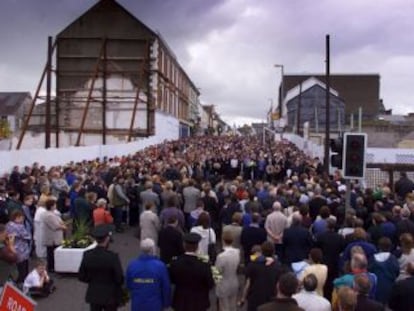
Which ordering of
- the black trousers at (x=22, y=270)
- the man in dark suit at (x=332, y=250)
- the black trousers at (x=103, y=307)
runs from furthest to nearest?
the black trousers at (x=22, y=270), the man in dark suit at (x=332, y=250), the black trousers at (x=103, y=307)

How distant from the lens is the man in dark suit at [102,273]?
737 centimetres

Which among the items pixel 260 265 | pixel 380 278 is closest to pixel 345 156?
pixel 380 278

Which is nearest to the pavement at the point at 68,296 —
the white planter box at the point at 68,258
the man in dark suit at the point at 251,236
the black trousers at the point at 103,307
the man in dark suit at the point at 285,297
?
the white planter box at the point at 68,258

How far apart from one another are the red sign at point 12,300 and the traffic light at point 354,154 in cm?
905

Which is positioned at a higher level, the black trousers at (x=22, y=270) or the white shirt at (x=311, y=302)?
the white shirt at (x=311, y=302)

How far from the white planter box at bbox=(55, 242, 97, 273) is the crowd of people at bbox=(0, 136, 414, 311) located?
0.22m

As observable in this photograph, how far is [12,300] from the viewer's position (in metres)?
4.93

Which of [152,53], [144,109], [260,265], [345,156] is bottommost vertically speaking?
[260,265]

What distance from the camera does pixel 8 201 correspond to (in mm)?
12008

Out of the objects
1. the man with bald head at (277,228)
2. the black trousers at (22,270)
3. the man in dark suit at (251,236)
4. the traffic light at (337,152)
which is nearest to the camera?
the man in dark suit at (251,236)

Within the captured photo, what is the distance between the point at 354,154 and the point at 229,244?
533cm

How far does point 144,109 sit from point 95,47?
7.66 m

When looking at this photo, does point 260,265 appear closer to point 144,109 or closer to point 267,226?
point 267,226

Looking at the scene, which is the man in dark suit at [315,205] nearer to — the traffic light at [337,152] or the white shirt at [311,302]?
the traffic light at [337,152]
